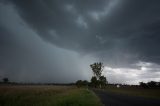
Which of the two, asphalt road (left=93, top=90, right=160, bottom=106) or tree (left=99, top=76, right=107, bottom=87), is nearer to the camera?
asphalt road (left=93, top=90, right=160, bottom=106)

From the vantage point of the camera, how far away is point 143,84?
118m

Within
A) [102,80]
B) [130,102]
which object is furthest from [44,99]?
[102,80]

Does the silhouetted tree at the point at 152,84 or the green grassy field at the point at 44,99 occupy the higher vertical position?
the silhouetted tree at the point at 152,84

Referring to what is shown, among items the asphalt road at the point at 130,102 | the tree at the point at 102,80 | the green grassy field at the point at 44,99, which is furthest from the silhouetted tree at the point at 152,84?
the asphalt road at the point at 130,102

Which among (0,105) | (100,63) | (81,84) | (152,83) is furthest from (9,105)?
(81,84)

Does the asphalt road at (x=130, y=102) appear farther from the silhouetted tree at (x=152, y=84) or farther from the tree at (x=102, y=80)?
the tree at (x=102, y=80)

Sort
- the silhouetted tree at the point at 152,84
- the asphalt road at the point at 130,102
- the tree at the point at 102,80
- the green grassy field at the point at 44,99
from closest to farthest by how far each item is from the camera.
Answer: the green grassy field at the point at 44,99
the asphalt road at the point at 130,102
the silhouetted tree at the point at 152,84
the tree at the point at 102,80

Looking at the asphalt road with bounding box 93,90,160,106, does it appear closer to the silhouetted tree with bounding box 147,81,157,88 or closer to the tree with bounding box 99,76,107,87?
the silhouetted tree with bounding box 147,81,157,88

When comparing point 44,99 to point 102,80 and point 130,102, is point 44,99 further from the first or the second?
point 102,80

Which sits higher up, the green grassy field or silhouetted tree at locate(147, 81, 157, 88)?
silhouetted tree at locate(147, 81, 157, 88)

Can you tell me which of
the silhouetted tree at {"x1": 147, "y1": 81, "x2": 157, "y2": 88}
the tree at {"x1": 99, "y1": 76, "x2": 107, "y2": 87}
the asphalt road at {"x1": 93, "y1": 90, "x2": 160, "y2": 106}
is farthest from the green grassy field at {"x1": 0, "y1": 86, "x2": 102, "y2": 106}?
the silhouetted tree at {"x1": 147, "y1": 81, "x2": 157, "y2": 88}

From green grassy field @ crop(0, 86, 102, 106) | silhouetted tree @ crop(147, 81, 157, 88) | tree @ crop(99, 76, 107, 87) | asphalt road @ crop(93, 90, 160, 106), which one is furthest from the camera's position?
tree @ crop(99, 76, 107, 87)

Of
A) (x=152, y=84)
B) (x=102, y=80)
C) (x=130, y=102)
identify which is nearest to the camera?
(x=130, y=102)

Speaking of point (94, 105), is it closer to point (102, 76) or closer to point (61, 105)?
point (61, 105)
